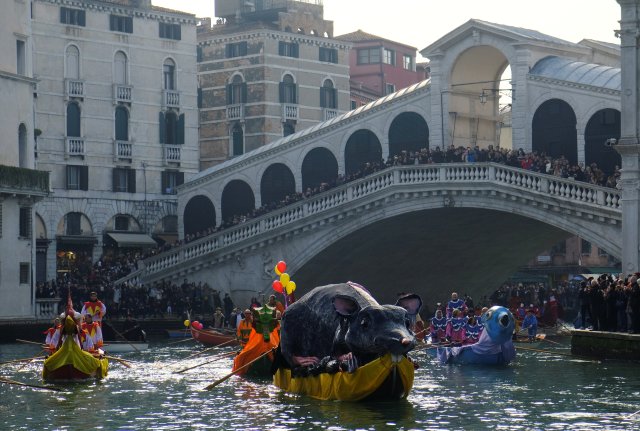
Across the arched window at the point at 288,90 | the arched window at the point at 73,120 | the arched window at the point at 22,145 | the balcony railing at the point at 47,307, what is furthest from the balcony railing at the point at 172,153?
the balcony railing at the point at 47,307

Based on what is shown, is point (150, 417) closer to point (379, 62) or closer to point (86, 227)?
point (86, 227)

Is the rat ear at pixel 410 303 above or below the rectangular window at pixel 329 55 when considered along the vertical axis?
below

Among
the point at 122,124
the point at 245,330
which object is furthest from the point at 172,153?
the point at 245,330

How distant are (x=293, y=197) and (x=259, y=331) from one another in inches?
1087

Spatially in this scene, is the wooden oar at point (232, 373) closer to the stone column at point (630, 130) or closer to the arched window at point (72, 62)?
the stone column at point (630, 130)

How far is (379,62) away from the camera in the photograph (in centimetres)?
10131

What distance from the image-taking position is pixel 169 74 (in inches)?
3004

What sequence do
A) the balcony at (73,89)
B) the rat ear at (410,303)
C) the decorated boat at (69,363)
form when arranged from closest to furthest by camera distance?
the rat ear at (410,303) → the decorated boat at (69,363) → the balcony at (73,89)

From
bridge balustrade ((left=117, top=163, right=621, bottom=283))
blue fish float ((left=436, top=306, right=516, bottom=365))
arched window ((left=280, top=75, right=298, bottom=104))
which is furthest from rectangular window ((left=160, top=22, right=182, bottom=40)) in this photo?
blue fish float ((left=436, top=306, right=516, bottom=365))

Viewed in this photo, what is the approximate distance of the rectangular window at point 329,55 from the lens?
279 feet

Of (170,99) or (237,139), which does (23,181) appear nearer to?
(170,99)

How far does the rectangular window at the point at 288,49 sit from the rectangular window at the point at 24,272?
81.8ft

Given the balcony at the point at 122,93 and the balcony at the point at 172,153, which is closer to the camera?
the balcony at the point at 122,93

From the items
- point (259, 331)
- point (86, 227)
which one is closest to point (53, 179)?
point (86, 227)
